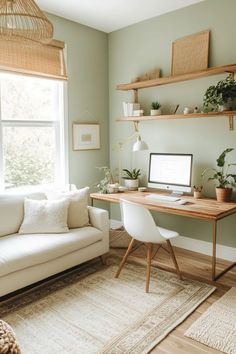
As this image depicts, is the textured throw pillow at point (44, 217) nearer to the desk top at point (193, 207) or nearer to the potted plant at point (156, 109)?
the desk top at point (193, 207)

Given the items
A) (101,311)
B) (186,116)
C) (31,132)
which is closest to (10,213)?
(31,132)

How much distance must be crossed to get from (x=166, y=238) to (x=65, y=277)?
104cm

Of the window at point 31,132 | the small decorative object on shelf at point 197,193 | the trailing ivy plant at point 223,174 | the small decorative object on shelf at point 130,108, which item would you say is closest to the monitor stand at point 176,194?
the small decorative object on shelf at point 197,193

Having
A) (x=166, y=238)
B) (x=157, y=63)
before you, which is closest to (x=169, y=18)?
(x=157, y=63)

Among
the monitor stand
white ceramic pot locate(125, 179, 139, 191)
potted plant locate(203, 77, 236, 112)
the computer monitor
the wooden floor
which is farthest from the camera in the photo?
white ceramic pot locate(125, 179, 139, 191)

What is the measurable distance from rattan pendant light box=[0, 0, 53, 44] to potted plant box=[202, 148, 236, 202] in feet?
6.57

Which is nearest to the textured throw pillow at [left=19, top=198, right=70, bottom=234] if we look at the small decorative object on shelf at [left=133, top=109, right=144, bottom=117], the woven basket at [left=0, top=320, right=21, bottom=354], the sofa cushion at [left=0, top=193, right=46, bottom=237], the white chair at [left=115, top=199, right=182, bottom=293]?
the sofa cushion at [left=0, top=193, right=46, bottom=237]

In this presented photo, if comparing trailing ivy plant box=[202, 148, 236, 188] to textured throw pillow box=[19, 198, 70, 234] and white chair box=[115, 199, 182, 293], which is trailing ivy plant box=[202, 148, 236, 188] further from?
textured throw pillow box=[19, 198, 70, 234]

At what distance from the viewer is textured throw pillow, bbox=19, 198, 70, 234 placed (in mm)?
2939

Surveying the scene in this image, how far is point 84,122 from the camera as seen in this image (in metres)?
4.09

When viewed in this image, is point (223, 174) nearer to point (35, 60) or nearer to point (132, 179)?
point (132, 179)

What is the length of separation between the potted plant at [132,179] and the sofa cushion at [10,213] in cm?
136

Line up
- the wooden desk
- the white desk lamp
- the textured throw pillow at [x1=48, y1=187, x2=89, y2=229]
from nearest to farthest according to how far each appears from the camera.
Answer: the wooden desk
the textured throw pillow at [x1=48, y1=187, x2=89, y2=229]
the white desk lamp

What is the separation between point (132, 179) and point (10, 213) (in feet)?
5.21
